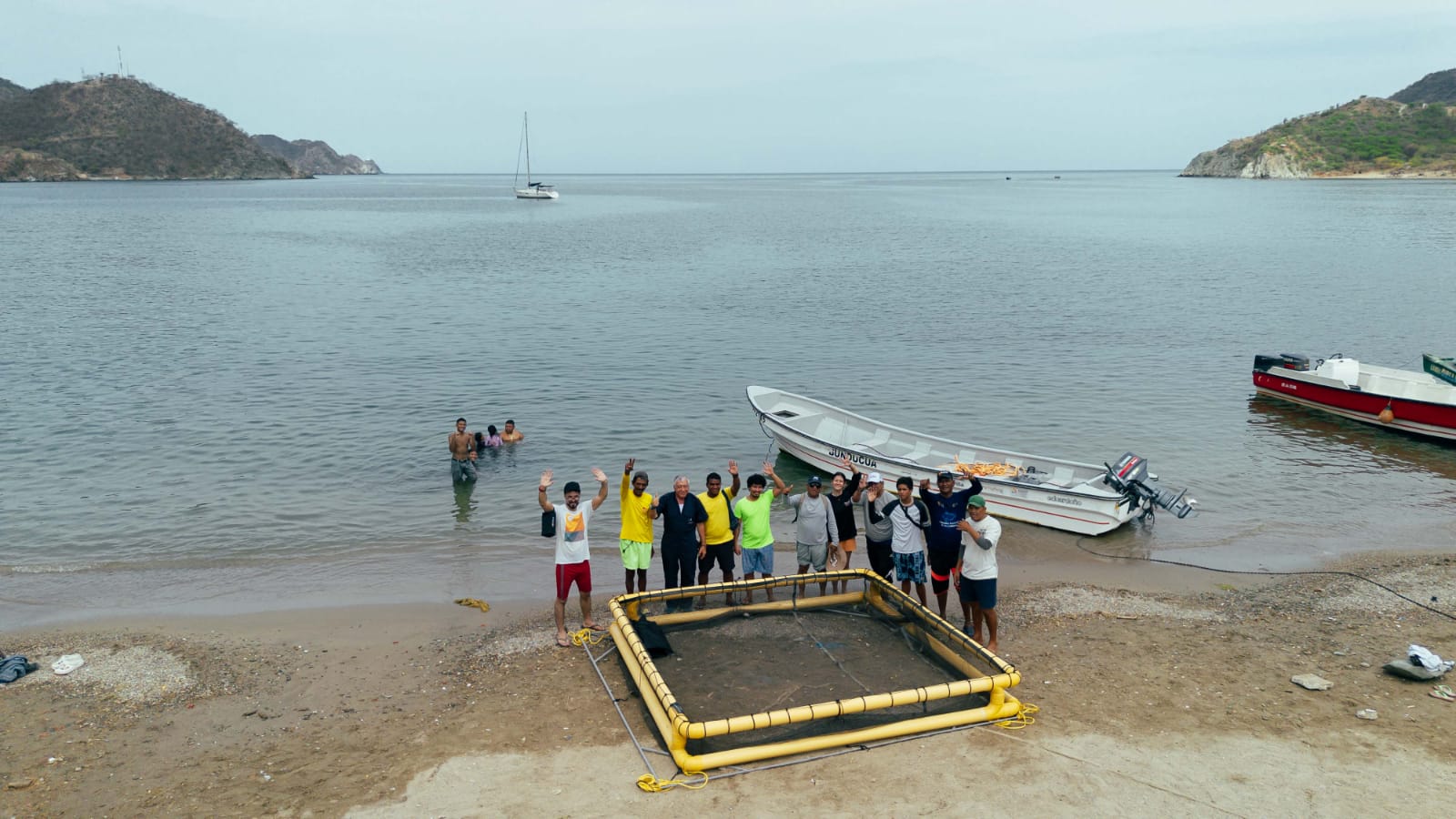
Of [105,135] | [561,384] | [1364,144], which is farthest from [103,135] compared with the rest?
[1364,144]

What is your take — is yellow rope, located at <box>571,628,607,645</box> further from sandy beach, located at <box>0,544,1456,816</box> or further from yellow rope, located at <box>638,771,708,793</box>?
yellow rope, located at <box>638,771,708,793</box>

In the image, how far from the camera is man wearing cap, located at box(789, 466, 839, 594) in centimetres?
1010

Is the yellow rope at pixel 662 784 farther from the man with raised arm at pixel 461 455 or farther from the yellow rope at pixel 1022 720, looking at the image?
the man with raised arm at pixel 461 455

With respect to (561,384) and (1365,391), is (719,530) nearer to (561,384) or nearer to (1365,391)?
(561,384)

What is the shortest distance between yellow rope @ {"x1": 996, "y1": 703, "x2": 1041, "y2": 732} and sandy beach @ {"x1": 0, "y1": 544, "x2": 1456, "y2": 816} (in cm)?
7

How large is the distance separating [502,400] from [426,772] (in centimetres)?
1729

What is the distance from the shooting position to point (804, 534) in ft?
33.5

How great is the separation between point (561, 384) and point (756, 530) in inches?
651

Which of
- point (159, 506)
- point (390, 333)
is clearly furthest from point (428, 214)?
point (159, 506)

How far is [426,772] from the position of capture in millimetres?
7172

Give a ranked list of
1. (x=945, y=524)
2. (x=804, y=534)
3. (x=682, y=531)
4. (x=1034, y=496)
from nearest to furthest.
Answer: (x=945, y=524), (x=682, y=531), (x=804, y=534), (x=1034, y=496)

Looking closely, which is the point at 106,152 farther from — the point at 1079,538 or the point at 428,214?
the point at 1079,538

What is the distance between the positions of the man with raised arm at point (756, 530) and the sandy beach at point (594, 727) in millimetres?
2051

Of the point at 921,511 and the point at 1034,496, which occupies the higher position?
the point at 921,511
